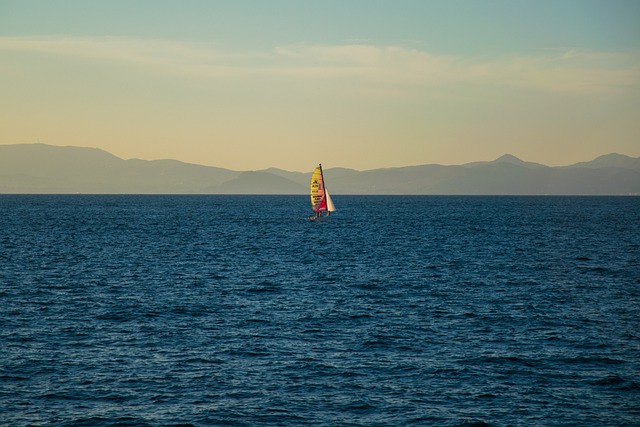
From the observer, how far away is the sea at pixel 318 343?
28359 millimetres

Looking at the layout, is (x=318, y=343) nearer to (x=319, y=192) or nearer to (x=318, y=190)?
(x=318, y=190)

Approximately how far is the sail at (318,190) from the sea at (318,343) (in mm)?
58552

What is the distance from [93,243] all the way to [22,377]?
76.1m

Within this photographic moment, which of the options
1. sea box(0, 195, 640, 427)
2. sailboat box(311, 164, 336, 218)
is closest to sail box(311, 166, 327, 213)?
sailboat box(311, 164, 336, 218)

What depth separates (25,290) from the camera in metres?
56.1

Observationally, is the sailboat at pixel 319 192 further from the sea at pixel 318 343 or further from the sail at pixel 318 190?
the sea at pixel 318 343

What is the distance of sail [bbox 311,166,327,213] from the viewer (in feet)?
446

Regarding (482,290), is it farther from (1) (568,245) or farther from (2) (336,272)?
(1) (568,245)

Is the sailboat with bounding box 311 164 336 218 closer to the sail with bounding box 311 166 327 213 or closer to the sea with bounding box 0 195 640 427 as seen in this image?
the sail with bounding box 311 166 327 213

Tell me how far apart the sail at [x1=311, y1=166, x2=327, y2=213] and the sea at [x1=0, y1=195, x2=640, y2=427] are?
58.6 m

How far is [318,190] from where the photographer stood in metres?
142

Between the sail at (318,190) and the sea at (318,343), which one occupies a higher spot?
the sail at (318,190)

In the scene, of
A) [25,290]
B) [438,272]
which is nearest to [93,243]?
[25,290]

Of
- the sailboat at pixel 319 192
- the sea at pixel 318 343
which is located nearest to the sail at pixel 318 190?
the sailboat at pixel 319 192
